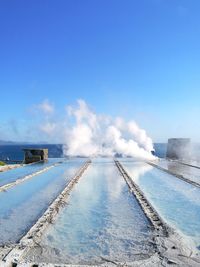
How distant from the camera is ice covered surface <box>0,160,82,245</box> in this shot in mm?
7988

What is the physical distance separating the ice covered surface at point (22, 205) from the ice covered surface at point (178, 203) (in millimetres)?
3176

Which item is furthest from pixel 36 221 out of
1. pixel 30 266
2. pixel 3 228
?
pixel 30 266

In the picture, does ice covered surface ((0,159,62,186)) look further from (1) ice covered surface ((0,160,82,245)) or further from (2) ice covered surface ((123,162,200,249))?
(2) ice covered surface ((123,162,200,249))

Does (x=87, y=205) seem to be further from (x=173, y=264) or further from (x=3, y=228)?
(x=173, y=264)

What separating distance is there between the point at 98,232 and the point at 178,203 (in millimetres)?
4131

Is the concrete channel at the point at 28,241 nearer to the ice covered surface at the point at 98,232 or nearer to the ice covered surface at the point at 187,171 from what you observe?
the ice covered surface at the point at 98,232

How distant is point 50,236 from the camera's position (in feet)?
24.1

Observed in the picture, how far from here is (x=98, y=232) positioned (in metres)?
7.67

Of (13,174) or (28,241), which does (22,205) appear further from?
(13,174)

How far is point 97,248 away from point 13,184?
1060 centimetres

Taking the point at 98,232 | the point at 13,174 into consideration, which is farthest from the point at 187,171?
the point at 98,232

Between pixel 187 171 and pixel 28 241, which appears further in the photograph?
pixel 187 171

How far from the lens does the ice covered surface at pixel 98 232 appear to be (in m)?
6.11

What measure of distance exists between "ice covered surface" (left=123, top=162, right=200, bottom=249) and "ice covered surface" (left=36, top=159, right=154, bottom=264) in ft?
2.14
